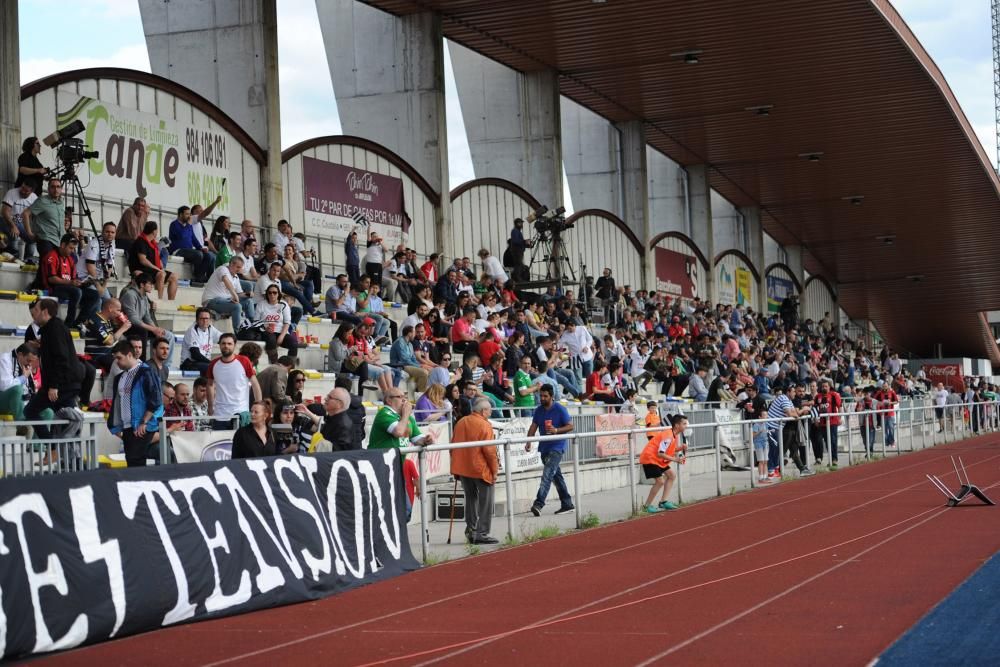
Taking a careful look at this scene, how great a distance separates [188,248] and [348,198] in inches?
359

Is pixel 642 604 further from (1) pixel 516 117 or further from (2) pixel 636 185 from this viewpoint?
(2) pixel 636 185

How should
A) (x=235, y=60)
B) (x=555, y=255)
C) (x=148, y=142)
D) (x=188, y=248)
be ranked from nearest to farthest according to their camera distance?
(x=188, y=248)
(x=148, y=142)
(x=235, y=60)
(x=555, y=255)

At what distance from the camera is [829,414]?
25.5 m

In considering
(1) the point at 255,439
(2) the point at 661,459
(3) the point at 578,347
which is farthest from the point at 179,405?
(3) the point at 578,347

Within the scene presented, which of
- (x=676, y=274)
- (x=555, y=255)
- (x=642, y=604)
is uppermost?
(x=676, y=274)

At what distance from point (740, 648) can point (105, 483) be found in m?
4.09

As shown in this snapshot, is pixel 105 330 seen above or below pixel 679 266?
below

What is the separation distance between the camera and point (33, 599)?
7.73 meters

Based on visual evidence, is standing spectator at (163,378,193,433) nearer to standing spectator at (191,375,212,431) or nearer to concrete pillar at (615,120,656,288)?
standing spectator at (191,375,212,431)

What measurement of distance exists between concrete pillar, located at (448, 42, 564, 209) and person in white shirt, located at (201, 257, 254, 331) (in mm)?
20982

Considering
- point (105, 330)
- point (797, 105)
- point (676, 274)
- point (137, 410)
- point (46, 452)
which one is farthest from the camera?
point (676, 274)

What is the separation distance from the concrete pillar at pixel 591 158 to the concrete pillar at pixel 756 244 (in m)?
14.2

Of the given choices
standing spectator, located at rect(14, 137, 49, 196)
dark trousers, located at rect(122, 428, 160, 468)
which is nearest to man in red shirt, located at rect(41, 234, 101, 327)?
standing spectator, located at rect(14, 137, 49, 196)

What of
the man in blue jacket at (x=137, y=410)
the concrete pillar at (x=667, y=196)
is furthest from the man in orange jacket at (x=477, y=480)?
the concrete pillar at (x=667, y=196)
